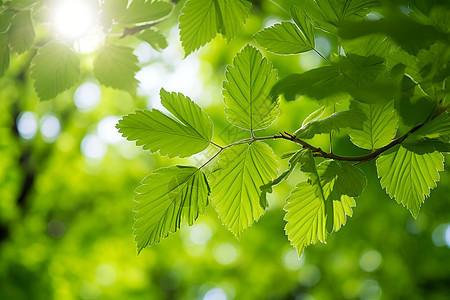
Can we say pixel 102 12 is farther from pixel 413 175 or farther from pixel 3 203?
pixel 3 203

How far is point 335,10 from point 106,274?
721 cm

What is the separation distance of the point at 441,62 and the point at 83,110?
743 centimetres

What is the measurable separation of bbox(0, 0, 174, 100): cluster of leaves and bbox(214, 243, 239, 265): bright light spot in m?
6.78

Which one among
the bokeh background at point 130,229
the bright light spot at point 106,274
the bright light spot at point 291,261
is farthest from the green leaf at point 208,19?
the bright light spot at point 106,274

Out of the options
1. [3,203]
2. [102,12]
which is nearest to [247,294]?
[3,203]

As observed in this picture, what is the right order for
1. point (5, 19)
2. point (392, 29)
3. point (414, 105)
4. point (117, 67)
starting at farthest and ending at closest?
point (117, 67), point (5, 19), point (414, 105), point (392, 29)

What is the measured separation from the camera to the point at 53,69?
811 millimetres

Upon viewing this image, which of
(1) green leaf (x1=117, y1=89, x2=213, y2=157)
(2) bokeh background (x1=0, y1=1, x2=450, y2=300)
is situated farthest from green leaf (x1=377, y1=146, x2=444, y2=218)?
(2) bokeh background (x1=0, y1=1, x2=450, y2=300)

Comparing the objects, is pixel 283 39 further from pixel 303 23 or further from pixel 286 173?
pixel 286 173

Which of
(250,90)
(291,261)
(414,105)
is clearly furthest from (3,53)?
(291,261)

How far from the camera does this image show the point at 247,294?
6844mm

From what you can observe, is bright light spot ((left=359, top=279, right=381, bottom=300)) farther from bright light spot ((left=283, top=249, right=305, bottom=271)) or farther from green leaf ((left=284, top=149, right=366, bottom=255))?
green leaf ((left=284, top=149, right=366, bottom=255))

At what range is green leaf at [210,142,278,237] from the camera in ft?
1.80

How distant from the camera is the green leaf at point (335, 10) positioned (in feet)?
1.57
